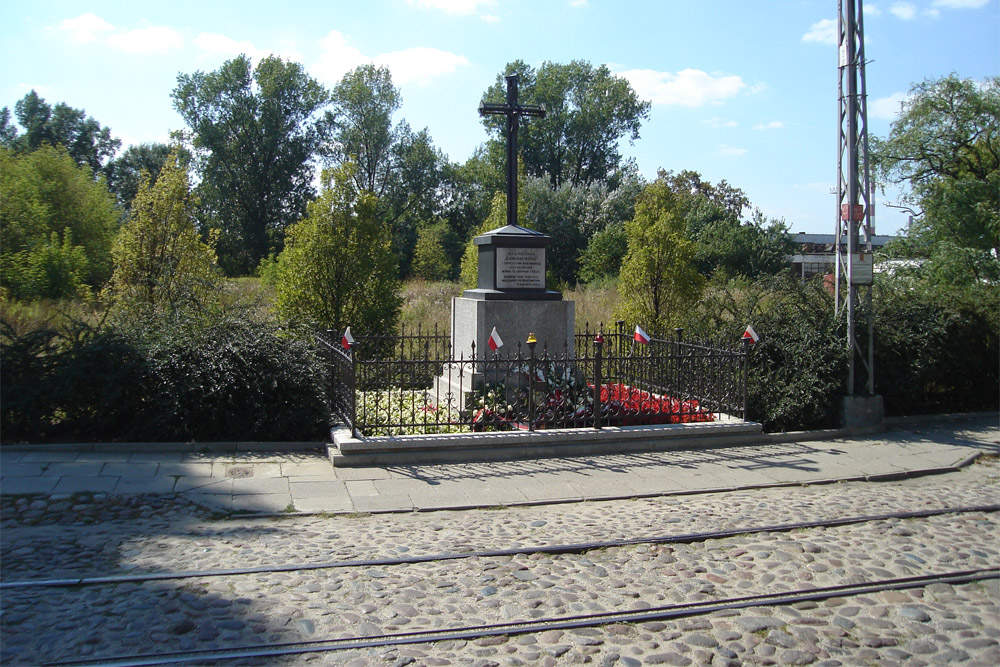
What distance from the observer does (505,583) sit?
5293 millimetres

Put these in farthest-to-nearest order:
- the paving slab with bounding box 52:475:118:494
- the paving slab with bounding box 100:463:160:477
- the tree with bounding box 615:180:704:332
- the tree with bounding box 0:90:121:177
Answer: the tree with bounding box 0:90:121:177 < the tree with bounding box 615:180:704:332 < the paving slab with bounding box 100:463:160:477 < the paving slab with bounding box 52:475:118:494

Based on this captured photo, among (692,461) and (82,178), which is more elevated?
(82,178)

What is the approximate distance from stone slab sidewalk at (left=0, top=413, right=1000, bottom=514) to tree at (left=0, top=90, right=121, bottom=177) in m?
58.4

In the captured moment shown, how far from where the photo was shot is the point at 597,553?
599 centimetres

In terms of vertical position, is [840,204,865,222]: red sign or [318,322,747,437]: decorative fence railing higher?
[840,204,865,222]: red sign

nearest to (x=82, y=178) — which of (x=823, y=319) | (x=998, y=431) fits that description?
(x=823, y=319)

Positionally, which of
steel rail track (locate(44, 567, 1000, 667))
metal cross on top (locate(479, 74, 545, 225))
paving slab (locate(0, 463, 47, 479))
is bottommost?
steel rail track (locate(44, 567, 1000, 667))

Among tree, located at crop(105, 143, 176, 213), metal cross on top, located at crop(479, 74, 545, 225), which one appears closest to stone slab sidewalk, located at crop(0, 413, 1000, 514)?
metal cross on top, located at crop(479, 74, 545, 225)

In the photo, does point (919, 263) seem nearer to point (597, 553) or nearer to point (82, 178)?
point (597, 553)

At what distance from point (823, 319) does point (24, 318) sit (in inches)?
603

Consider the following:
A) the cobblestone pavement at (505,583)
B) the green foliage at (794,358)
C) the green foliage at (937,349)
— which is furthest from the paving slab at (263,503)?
the green foliage at (937,349)

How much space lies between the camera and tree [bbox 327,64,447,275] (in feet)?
161

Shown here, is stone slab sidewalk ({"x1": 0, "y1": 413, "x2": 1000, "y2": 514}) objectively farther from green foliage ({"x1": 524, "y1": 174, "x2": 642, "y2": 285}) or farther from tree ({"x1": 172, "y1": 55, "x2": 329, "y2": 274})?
tree ({"x1": 172, "y1": 55, "x2": 329, "y2": 274})

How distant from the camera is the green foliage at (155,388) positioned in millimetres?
8844
